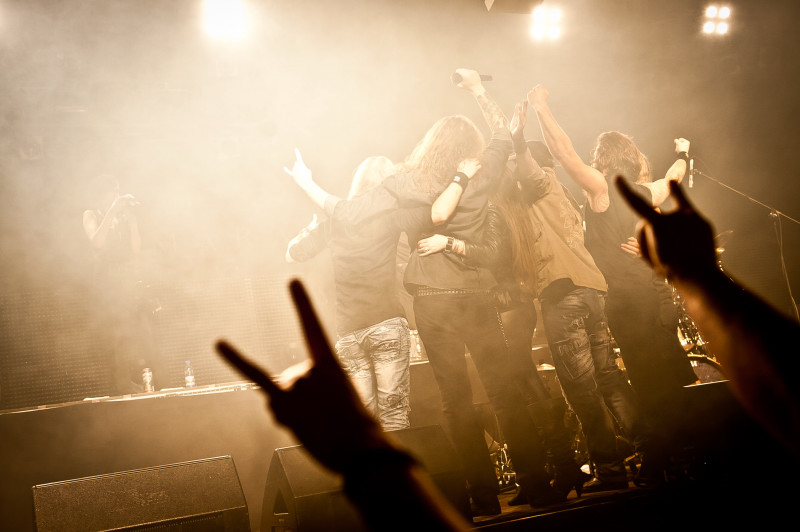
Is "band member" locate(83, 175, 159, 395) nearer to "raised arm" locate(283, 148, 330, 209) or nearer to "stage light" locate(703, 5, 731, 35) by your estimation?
"raised arm" locate(283, 148, 330, 209)

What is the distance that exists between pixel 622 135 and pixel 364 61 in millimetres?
2260

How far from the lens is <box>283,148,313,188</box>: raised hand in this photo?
14.8 feet

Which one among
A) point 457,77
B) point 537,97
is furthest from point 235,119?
point 537,97

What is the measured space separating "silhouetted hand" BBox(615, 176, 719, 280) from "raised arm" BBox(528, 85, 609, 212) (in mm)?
3573

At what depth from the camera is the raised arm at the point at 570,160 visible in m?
4.41

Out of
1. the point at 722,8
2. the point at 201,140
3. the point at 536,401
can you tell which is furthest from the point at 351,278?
the point at 722,8

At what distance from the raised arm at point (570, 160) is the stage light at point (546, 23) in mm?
764

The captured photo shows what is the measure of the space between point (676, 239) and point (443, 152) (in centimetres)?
336

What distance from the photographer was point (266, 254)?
462 centimetres

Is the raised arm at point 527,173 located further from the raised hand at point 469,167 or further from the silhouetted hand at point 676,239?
the silhouetted hand at point 676,239

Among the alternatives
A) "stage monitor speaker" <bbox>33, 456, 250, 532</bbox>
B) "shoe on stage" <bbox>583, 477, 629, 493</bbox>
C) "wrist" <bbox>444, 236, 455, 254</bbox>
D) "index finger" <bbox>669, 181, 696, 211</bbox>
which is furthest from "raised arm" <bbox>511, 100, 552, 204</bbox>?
"index finger" <bbox>669, 181, 696, 211</bbox>

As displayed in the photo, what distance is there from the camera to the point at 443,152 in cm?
421

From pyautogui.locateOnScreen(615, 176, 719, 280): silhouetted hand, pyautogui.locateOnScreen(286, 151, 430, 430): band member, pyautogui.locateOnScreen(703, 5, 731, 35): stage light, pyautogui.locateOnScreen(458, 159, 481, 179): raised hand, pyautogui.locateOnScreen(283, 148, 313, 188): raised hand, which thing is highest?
pyautogui.locateOnScreen(703, 5, 731, 35): stage light

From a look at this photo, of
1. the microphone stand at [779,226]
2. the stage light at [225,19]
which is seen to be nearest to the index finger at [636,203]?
the stage light at [225,19]
